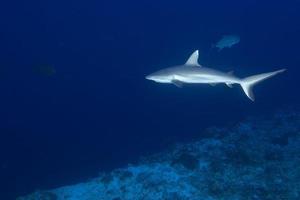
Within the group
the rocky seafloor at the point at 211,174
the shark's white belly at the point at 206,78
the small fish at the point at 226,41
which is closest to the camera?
the shark's white belly at the point at 206,78

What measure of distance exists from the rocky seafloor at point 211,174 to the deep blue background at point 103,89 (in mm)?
1142

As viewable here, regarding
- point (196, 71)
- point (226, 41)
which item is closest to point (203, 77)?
point (196, 71)

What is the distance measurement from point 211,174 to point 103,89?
11.4 metres

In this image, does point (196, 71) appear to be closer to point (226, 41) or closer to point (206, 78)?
point (206, 78)

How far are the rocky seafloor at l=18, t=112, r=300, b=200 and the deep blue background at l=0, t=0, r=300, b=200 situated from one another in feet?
3.75

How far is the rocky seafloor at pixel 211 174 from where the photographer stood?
35.8ft

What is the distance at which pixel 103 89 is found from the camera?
71.7 ft

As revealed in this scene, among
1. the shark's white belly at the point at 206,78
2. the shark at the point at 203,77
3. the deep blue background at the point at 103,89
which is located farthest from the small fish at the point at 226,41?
the shark's white belly at the point at 206,78

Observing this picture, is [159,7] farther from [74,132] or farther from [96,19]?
[74,132]

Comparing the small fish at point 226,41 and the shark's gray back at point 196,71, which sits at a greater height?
the small fish at point 226,41

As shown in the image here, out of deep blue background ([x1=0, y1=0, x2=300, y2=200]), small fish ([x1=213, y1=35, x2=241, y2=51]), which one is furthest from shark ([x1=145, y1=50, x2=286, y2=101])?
small fish ([x1=213, y1=35, x2=241, y2=51])

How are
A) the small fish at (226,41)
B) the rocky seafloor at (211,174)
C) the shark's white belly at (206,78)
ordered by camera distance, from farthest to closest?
the small fish at (226,41) < the rocky seafloor at (211,174) < the shark's white belly at (206,78)

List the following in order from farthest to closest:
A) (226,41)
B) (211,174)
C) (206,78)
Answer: (226,41) → (211,174) → (206,78)

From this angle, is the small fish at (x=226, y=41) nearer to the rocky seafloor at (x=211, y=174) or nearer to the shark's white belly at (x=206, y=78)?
the rocky seafloor at (x=211, y=174)
